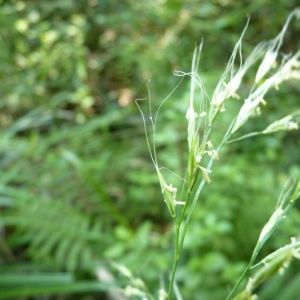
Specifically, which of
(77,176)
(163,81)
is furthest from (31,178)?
(163,81)

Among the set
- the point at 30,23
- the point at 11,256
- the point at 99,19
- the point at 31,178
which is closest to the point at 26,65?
the point at 30,23

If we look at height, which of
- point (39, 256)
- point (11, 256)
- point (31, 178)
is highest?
point (31, 178)

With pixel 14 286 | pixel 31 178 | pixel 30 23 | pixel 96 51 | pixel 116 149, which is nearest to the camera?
pixel 14 286

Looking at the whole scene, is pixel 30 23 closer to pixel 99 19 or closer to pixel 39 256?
pixel 99 19

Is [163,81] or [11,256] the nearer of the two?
[11,256]

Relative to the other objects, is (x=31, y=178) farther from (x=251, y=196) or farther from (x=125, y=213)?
(x=251, y=196)

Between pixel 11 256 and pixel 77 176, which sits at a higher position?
pixel 77 176

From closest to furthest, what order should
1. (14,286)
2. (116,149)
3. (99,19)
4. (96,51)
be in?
(14,286), (116,149), (99,19), (96,51)
